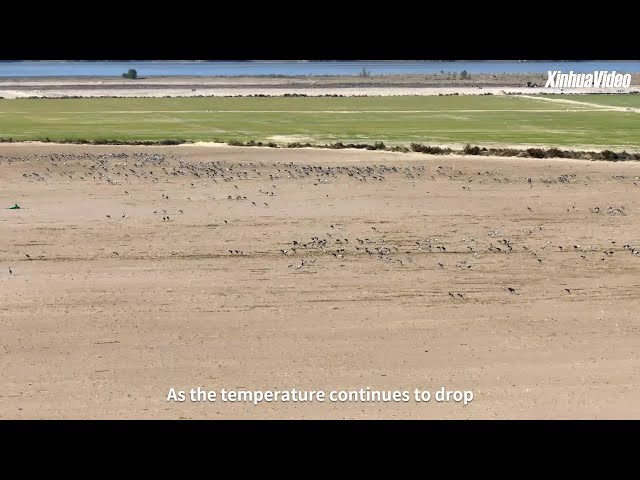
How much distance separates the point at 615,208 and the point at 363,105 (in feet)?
174

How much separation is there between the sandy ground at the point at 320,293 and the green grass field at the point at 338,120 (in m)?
16.6

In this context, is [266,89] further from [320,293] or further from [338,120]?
[320,293]

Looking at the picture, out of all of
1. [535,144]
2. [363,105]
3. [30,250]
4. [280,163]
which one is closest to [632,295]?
[30,250]

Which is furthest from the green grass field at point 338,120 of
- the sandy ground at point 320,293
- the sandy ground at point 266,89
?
the sandy ground at point 320,293

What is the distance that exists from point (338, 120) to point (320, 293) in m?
45.3

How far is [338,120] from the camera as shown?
204 ft

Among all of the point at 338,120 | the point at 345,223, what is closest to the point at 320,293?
the point at 345,223

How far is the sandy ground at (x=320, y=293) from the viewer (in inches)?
497

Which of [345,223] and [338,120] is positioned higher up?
[338,120]

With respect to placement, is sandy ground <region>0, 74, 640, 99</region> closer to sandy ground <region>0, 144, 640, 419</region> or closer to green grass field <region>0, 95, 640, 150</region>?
green grass field <region>0, 95, 640, 150</region>

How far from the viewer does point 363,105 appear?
78750mm

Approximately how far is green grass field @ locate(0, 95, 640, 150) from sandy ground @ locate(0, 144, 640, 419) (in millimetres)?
16625

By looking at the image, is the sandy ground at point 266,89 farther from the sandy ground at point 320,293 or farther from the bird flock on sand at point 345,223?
the sandy ground at point 320,293

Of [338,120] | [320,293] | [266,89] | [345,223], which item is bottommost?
[320,293]
